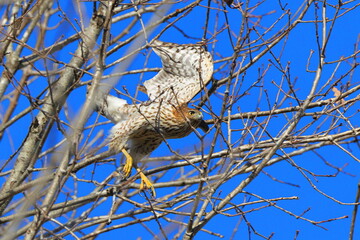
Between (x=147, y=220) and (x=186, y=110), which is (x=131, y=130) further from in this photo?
(x=147, y=220)

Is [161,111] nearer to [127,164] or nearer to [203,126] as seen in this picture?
[203,126]

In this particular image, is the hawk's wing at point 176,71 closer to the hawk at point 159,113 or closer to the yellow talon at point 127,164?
the hawk at point 159,113

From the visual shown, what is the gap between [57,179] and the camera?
3406 millimetres

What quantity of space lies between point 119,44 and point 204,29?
2.52ft

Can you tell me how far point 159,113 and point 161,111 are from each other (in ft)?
0.26

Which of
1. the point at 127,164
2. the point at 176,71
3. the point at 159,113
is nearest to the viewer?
the point at 159,113

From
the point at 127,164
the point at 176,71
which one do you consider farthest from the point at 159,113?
the point at 176,71

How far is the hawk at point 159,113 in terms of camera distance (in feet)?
17.9

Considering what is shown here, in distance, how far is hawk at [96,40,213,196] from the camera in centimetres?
546

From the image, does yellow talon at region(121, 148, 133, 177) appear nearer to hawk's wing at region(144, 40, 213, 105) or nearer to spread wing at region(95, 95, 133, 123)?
spread wing at region(95, 95, 133, 123)

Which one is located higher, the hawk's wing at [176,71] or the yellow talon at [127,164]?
the hawk's wing at [176,71]

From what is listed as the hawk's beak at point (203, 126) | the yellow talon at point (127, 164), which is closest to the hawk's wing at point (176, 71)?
the hawk's beak at point (203, 126)

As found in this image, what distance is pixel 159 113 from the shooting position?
17.9 feet

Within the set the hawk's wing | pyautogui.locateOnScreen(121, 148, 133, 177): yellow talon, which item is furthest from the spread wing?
the hawk's wing
